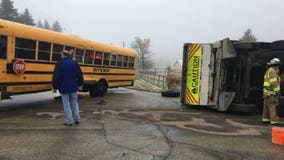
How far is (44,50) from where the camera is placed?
9.51 metres

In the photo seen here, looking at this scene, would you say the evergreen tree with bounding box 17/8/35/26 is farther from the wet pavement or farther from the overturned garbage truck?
the overturned garbage truck

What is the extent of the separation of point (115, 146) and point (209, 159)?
1608mm

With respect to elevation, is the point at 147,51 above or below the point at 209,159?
above

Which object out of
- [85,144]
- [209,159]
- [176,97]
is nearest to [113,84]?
[176,97]

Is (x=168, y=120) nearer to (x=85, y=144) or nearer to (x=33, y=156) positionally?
(x=85, y=144)

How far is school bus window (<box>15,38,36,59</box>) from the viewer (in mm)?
8492

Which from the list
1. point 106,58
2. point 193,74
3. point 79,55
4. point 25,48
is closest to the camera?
point 25,48

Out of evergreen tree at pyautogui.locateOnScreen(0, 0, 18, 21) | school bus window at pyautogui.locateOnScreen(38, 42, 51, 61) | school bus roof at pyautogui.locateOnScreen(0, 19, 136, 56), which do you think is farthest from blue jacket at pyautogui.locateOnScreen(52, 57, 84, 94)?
evergreen tree at pyautogui.locateOnScreen(0, 0, 18, 21)

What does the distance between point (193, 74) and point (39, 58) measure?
17.2 ft

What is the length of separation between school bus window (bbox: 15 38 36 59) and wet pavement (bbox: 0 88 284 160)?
5.75 ft

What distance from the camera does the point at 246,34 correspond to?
65188mm

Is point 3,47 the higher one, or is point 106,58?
point 106,58

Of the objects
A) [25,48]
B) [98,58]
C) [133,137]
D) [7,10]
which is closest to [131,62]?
[98,58]

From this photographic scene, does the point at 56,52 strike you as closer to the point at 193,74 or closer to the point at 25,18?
the point at 193,74
